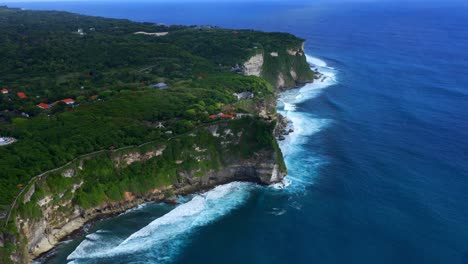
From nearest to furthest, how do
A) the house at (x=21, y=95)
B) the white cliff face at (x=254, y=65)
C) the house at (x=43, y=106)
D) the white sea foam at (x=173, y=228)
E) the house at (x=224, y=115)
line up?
the white sea foam at (x=173, y=228), the house at (x=224, y=115), the house at (x=43, y=106), the house at (x=21, y=95), the white cliff face at (x=254, y=65)

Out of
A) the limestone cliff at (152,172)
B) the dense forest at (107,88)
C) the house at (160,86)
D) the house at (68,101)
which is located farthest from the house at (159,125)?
the house at (160,86)

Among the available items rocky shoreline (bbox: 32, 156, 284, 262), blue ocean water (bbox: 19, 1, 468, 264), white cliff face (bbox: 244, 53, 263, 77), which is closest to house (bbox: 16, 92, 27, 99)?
rocky shoreline (bbox: 32, 156, 284, 262)

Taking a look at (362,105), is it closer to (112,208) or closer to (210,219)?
(210,219)

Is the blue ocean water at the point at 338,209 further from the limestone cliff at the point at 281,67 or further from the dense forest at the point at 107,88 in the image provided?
the limestone cliff at the point at 281,67

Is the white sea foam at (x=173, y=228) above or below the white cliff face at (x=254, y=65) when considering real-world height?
below

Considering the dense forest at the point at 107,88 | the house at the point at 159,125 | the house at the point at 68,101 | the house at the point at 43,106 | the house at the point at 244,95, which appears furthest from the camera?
the house at the point at 244,95

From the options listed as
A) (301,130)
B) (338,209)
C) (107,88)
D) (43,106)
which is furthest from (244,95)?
(43,106)
